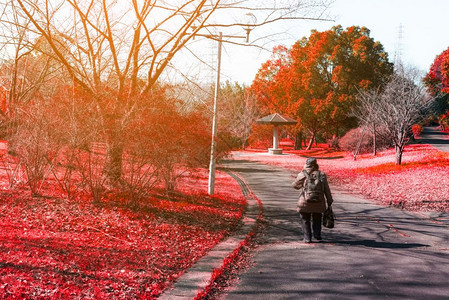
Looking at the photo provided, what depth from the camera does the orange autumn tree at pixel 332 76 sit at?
132 feet

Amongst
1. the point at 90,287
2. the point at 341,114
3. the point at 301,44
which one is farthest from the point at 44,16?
the point at 301,44

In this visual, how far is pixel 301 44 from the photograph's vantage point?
4684 cm

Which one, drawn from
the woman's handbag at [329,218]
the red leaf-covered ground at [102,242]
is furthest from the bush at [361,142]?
the woman's handbag at [329,218]

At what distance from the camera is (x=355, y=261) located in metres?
6.65

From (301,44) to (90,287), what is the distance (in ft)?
148

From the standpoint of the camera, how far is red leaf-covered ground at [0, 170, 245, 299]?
5.10 meters

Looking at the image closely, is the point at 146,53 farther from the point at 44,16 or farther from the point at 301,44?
the point at 301,44

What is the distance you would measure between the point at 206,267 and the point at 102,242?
2219 mm

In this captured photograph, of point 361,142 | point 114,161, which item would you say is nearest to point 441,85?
point 361,142

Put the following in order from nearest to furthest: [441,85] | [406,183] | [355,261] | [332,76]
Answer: [355,261] < [406,183] < [332,76] < [441,85]

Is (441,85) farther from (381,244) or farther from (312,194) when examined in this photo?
(312,194)

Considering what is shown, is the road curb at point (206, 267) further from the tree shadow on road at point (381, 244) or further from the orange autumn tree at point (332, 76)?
the orange autumn tree at point (332, 76)

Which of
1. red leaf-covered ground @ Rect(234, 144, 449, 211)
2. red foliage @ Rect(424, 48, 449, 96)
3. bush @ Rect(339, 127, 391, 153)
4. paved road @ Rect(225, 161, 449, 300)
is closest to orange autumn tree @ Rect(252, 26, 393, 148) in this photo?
bush @ Rect(339, 127, 391, 153)

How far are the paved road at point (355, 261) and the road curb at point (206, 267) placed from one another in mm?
451
